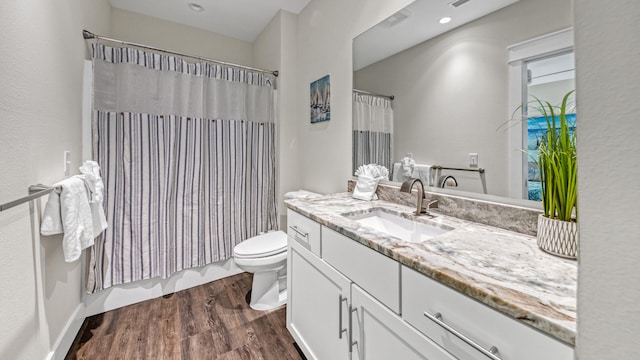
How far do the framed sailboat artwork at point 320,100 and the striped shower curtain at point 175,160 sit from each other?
1.77 ft

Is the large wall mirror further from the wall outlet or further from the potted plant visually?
the potted plant

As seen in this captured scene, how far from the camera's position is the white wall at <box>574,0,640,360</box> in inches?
14.0

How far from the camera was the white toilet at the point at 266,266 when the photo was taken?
70.4 inches

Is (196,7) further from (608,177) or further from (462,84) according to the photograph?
(608,177)

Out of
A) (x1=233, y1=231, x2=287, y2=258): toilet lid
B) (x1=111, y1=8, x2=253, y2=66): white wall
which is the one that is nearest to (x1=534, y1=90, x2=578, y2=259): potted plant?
(x1=233, y1=231, x2=287, y2=258): toilet lid

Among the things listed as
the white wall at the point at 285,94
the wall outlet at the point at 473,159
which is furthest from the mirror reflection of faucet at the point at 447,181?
the white wall at the point at 285,94

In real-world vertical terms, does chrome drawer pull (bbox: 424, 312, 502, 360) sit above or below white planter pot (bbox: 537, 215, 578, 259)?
below

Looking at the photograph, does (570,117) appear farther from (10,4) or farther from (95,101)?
(95,101)

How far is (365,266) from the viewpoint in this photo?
2.99ft

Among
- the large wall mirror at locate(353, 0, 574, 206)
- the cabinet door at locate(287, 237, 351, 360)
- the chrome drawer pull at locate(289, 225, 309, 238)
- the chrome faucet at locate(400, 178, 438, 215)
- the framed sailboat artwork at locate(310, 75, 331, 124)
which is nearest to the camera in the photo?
the large wall mirror at locate(353, 0, 574, 206)

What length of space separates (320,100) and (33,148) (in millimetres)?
1668

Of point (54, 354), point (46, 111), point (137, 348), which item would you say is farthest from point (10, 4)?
point (137, 348)

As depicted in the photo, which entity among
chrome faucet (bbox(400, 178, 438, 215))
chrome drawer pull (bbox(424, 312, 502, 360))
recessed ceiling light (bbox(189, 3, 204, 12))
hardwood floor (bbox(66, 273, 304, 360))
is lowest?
hardwood floor (bbox(66, 273, 304, 360))

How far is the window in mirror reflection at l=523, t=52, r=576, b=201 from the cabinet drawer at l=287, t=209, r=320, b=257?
86 centimetres
